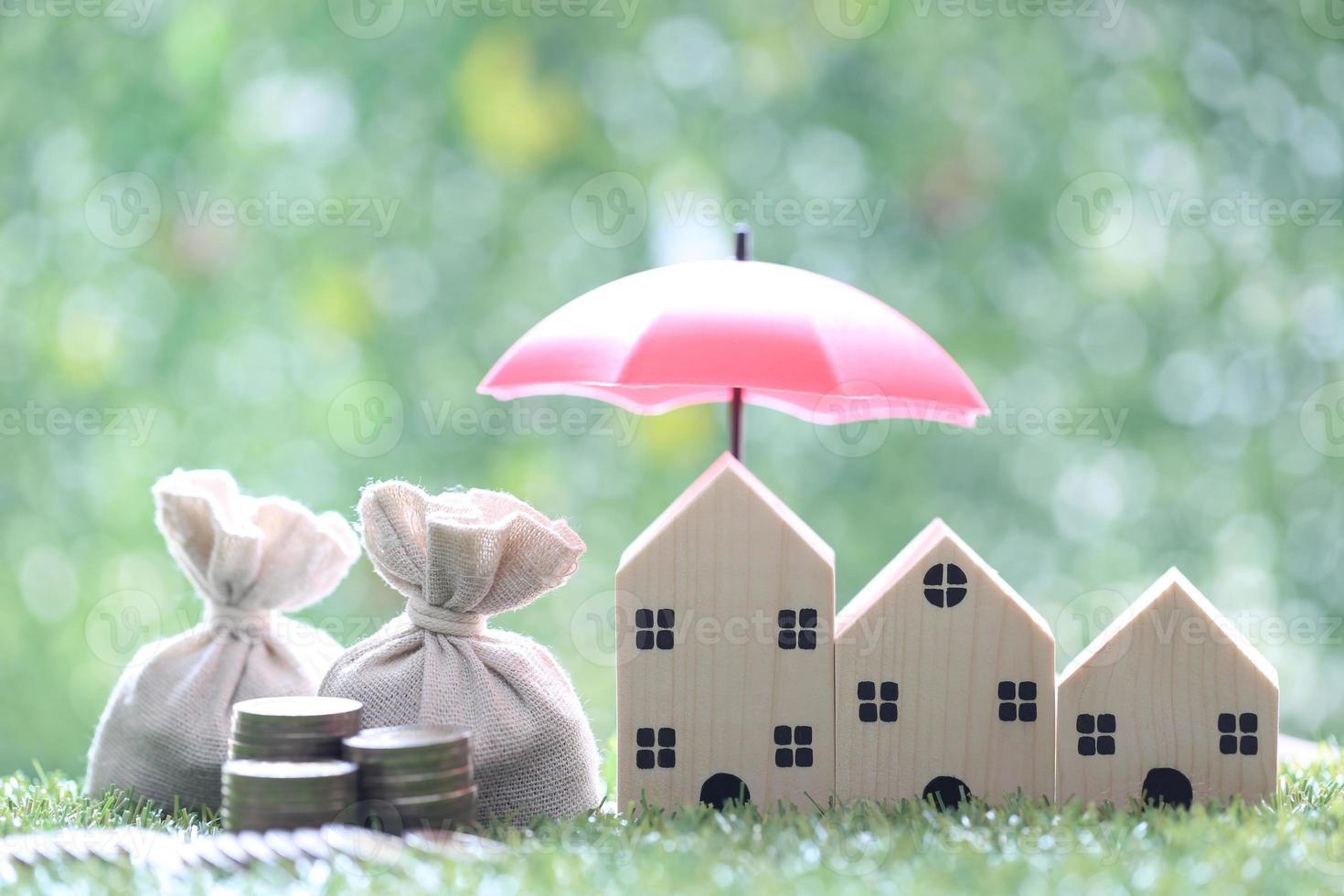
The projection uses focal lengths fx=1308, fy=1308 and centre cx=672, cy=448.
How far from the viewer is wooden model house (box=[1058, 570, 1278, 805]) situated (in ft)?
5.84

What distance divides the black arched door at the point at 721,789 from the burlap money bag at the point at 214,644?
641 millimetres

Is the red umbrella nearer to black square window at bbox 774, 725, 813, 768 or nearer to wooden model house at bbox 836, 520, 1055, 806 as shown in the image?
wooden model house at bbox 836, 520, 1055, 806

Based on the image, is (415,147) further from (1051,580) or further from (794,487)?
(1051,580)

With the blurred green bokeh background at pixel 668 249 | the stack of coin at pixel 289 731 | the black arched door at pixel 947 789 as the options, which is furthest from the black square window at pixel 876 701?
the blurred green bokeh background at pixel 668 249

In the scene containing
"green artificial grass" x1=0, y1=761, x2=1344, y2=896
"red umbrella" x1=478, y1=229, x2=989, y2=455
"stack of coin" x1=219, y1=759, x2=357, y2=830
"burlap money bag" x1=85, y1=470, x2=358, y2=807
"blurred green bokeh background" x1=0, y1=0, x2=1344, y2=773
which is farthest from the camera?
"blurred green bokeh background" x1=0, y1=0, x2=1344, y2=773

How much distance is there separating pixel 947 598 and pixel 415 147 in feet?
10.3

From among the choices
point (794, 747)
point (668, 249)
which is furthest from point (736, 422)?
point (668, 249)

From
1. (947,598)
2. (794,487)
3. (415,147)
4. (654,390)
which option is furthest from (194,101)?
(947,598)

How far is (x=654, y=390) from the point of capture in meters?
2.26

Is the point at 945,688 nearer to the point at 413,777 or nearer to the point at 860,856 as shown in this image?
the point at 860,856

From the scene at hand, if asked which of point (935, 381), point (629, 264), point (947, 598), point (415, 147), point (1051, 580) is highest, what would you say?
point (415, 147)

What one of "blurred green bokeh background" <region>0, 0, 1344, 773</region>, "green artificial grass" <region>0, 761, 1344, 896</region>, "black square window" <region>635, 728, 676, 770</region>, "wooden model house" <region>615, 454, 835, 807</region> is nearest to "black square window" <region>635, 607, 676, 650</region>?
"wooden model house" <region>615, 454, 835, 807</region>

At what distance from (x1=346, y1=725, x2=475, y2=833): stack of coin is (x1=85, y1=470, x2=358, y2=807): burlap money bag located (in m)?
0.42

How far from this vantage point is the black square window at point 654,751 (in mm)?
1787
